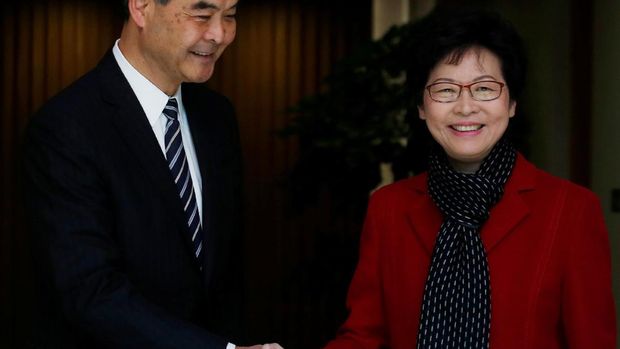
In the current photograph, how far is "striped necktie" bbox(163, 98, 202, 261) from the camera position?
7.44 feet

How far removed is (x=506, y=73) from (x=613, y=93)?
137 cm

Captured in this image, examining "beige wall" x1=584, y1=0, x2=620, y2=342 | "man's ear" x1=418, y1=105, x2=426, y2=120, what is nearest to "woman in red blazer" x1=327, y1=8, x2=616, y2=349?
"man's ear" x1=418, y1=105, x2=426, y2=120

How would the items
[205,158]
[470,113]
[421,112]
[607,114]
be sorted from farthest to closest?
[607,114] → [205,158] → [421,112] → [470,113]

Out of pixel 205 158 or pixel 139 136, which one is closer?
pixel 139 136

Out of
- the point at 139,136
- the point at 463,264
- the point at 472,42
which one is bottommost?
the point at 463,264

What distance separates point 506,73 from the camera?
2178 millimetres

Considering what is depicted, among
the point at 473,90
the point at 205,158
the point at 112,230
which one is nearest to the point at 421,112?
the point at 473,90

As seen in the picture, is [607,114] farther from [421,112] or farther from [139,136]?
[139,136]

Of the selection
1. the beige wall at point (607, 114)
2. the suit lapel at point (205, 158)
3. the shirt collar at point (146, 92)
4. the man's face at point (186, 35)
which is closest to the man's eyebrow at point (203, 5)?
the man's face at point (186, 35)

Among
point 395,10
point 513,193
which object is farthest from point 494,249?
point 395,10

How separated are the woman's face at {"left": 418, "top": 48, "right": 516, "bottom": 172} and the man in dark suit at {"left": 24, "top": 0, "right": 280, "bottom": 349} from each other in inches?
19.8

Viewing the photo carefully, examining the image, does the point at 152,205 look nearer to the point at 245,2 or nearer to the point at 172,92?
the point at 172,92

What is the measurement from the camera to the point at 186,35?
220 centimetres

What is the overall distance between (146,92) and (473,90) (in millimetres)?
727
